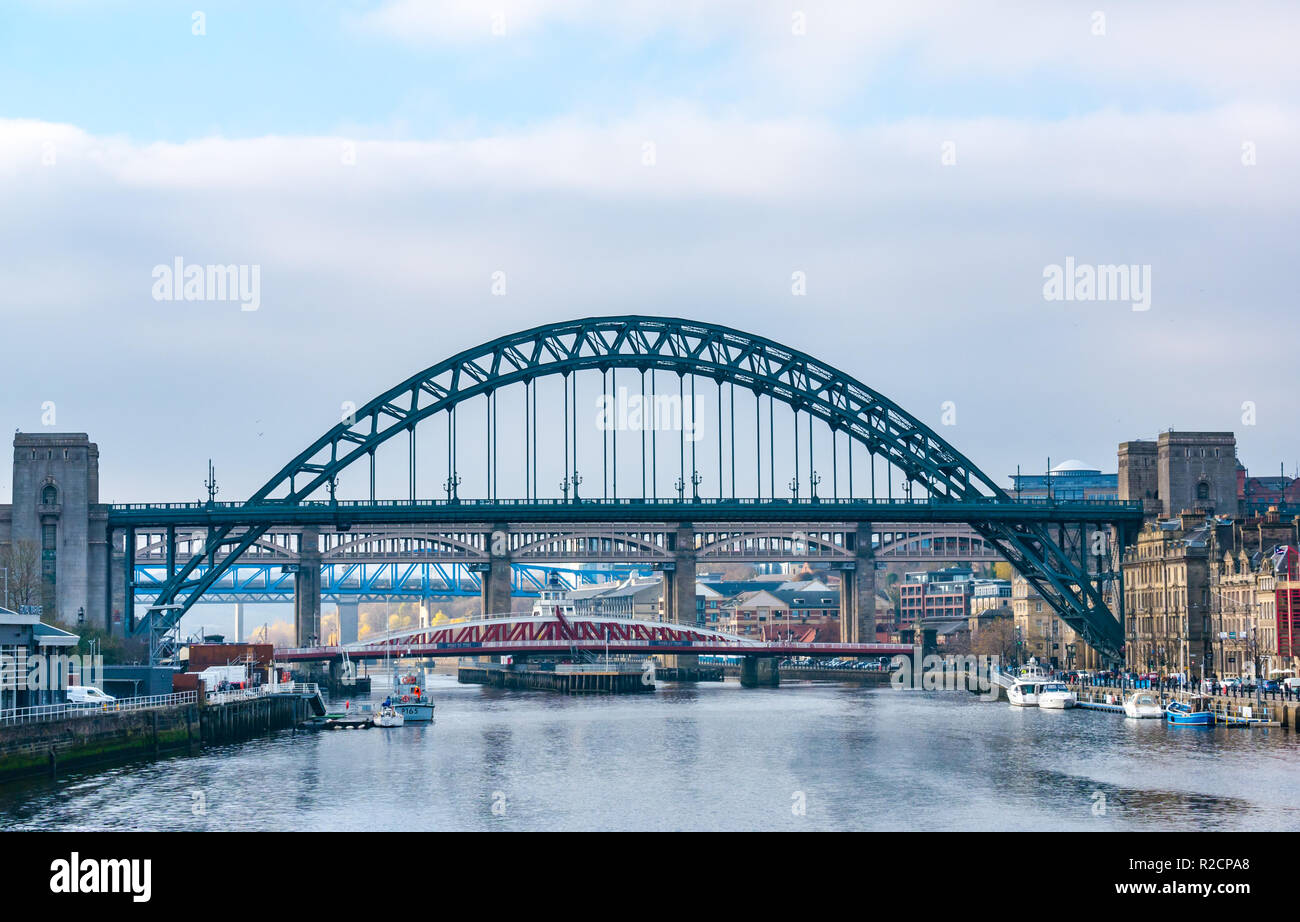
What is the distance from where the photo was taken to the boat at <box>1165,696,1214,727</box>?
8156 cm

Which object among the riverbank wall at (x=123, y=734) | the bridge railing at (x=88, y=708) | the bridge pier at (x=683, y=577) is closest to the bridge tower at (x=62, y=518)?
the riverbank wall at (x=123, y=734)

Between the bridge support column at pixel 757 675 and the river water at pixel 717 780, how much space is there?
192 feet

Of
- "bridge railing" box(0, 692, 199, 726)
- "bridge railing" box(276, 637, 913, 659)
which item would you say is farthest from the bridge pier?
"bridge railing" box(0, 692, 199, 726)

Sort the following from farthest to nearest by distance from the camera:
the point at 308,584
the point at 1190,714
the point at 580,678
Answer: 1. the point at 308,584
2. the point at 580,678
3. the point at 1190,714

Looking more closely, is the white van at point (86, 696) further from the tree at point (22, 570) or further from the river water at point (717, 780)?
the tree at point (22, 570)

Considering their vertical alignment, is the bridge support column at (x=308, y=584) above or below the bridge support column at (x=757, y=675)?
above

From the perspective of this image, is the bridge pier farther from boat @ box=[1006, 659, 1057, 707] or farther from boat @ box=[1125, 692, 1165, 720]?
boat @ box=[1125, 692, 1165, 720]

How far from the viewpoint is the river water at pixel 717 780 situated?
173 ft

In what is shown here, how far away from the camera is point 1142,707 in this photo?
293 feet

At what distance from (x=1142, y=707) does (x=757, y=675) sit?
219 feet

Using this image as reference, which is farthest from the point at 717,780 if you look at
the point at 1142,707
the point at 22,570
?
the point at 22,570

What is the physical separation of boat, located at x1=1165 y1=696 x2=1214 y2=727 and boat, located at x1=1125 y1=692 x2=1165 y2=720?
191 centimetres

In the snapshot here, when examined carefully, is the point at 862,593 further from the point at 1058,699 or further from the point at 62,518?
the point at 62,518
